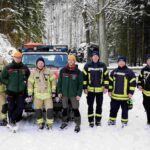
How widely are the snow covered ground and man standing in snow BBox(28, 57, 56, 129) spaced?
1.57ft

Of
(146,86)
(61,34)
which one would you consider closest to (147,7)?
(146,86)

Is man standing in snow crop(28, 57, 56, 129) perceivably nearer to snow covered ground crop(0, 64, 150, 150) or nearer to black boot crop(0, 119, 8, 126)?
snow covered ground crop(0, 64, 150, 150)

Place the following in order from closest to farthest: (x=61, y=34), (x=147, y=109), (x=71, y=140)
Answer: (x=71, y=140)
(x=147, y=109)
(x=61, y=34)

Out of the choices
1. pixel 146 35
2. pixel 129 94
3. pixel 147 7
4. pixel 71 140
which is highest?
pixel 147 7

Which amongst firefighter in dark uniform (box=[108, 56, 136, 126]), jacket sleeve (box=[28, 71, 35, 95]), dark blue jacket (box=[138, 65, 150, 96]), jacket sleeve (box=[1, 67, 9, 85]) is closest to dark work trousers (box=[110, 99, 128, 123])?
firefighter in dark uniform (box=[108, 56, 136, 126])

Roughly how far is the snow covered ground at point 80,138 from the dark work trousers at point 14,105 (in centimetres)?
35

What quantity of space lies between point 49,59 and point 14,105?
8.62ft

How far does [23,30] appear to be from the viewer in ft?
109

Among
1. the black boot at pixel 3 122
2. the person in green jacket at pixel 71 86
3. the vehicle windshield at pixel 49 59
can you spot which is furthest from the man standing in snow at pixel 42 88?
the vehicle windshield at pixel 49 59

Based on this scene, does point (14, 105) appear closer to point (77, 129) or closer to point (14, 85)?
point (14, 85)

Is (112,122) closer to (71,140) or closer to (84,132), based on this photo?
(84,132)

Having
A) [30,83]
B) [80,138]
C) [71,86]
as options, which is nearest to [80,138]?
[80,138]

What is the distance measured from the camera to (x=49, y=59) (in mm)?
11969

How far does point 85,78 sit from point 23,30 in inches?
950
